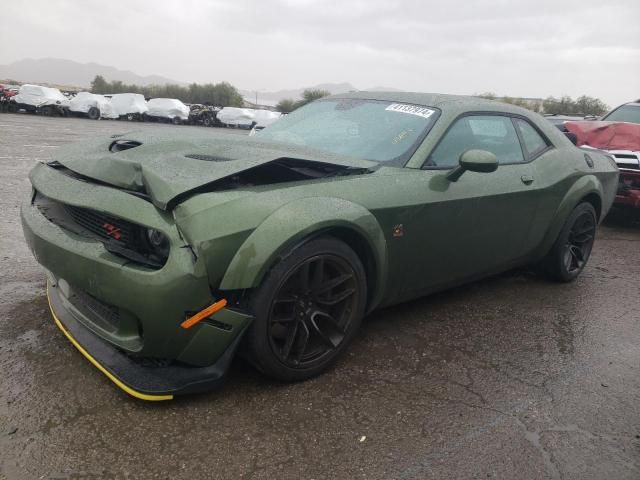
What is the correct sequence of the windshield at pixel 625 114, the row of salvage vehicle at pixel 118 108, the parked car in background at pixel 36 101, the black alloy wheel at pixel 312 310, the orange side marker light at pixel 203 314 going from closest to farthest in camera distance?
1. the orange side marker light at pixel 203 314
2. the black alloy wheel at pixel 312 310
3. the windshield at pixel 625 114
4. the parked car in background at pixel 36 101
5. the row of salvage vehicle at pixel 118 108

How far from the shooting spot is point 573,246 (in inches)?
167

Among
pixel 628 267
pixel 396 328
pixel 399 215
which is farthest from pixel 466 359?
pixel 628 267

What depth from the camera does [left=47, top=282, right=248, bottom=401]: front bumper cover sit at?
6.78ft

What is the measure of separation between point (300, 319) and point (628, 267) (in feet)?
13.0

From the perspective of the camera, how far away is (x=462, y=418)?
7.50ft

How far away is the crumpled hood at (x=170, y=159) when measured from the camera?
217 centimetres

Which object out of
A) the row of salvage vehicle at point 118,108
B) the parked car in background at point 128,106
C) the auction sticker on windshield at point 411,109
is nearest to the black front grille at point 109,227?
the auction sticker on windshield at point 411,109

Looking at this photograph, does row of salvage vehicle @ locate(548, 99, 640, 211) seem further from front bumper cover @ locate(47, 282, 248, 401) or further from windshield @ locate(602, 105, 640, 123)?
front bumper cover @ locate(47, 282, 248, 401)

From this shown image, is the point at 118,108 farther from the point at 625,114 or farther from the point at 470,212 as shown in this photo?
the point at 470,212

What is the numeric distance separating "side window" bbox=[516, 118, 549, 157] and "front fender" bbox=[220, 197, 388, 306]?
5.96 feet

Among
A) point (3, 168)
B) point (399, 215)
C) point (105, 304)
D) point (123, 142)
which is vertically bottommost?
point (3, 168)

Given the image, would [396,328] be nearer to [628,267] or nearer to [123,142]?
[123,142]

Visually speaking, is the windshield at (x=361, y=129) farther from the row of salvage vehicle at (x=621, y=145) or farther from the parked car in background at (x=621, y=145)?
the parked car in background at (x=621, y=145)

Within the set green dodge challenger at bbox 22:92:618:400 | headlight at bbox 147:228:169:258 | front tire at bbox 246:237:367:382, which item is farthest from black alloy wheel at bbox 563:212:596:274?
headlight at bbox 147:228:169:258
